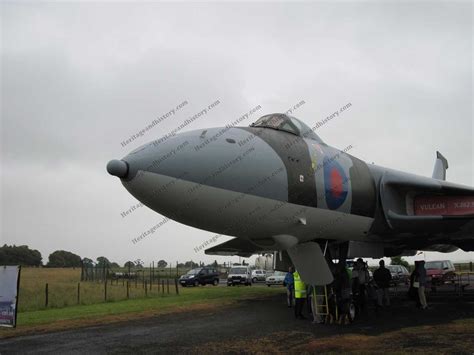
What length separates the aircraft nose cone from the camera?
567cm

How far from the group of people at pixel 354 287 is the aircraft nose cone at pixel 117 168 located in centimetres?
532

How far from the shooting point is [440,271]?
25562 mm

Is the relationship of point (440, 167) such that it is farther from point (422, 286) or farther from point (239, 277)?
point (239, 277)

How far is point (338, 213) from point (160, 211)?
13.0ft

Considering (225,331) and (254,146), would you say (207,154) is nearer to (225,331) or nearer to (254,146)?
(254,146)

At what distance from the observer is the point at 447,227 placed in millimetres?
10930

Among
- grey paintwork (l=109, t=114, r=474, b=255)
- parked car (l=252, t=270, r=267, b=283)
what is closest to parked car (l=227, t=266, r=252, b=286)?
parked car (l=252, t=270, r=267, b=283)

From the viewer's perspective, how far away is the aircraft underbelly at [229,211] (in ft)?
Answer: 19.4

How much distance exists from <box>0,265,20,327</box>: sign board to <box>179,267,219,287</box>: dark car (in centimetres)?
2151

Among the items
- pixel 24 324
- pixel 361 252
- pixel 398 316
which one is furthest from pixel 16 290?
pixel 398 316

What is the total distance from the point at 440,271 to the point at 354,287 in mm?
15991

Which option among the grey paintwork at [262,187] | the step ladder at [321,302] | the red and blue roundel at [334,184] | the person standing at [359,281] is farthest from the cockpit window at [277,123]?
the person standing at [359,281]

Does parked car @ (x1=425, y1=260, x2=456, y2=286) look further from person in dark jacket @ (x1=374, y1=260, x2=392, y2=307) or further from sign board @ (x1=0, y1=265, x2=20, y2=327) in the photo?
sign board @ (x1=0, y1=265, x2=20, y2=327)

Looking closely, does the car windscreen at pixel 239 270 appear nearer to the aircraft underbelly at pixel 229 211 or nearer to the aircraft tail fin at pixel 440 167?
the aircraft tail fin at pixel 440 167
